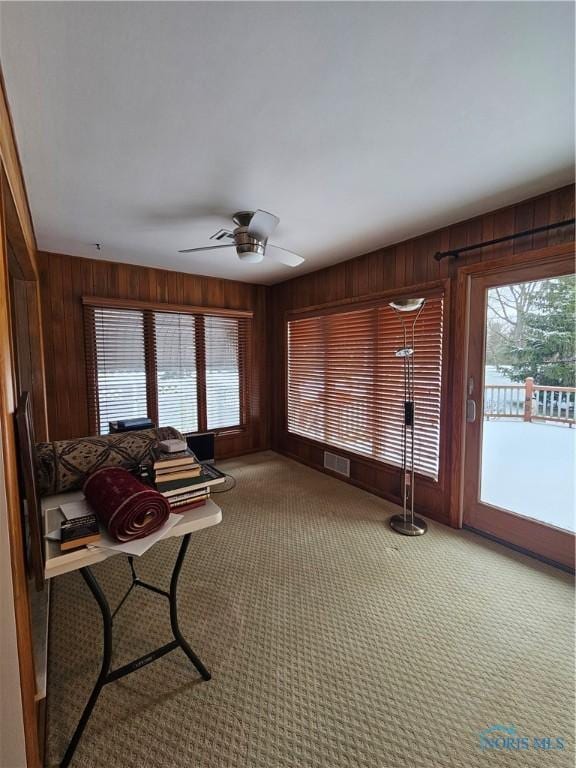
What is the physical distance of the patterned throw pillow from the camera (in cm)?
156

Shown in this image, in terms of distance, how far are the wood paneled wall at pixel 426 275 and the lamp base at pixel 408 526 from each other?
0.20 metres

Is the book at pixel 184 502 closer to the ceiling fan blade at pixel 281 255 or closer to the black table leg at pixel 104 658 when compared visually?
the black table leg at pixel 104 658

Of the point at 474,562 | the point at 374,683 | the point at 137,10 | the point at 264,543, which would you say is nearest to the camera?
the point at 137,10

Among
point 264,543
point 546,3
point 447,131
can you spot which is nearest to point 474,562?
point 264,543

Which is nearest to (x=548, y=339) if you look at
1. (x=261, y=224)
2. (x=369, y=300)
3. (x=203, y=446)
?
(x=369, y=300)

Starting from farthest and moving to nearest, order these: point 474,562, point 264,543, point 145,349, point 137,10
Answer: point 145,349 → point 264,543 → point 474,562 → point 137,10

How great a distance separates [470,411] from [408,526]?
3.53 feet

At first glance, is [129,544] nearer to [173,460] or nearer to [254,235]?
[173,460]

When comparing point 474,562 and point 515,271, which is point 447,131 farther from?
point 474,562

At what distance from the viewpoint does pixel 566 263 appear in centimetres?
208

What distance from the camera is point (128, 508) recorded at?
44.3 inches

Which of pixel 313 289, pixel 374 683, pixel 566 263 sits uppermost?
pixel 313 289

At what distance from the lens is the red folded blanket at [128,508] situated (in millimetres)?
1112

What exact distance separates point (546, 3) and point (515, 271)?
1.58 m
